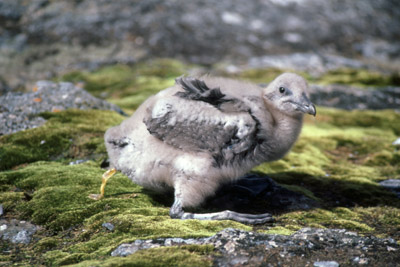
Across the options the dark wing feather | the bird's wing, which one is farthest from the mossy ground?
the dark wing feather

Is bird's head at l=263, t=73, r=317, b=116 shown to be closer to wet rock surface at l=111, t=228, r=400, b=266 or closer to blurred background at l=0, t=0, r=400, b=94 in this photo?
wet rock surface at l=111, t=228, r=400, b=266

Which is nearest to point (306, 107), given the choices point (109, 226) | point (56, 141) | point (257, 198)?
point (257, 198)

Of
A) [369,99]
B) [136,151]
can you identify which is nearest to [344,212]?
[136,151]

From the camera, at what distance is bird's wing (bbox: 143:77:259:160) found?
21.1ft

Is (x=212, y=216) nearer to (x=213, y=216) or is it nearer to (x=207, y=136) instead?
(x=213, y=216)

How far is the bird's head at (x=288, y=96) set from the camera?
22.8 feet

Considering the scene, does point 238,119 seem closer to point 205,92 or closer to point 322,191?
point 205,92

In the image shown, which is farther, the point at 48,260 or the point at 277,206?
the point at 277,206

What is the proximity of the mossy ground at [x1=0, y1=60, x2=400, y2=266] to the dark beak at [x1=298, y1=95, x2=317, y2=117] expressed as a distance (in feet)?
5.96

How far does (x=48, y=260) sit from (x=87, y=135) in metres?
5.58

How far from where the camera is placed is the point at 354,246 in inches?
202

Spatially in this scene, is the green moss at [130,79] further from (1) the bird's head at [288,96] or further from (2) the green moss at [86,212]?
(1) the bird's head at [288,96]

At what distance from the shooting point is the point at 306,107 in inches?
269

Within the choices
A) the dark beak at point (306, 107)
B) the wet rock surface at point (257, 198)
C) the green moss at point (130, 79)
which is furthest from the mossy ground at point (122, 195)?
the green moss at point (130, 79)
